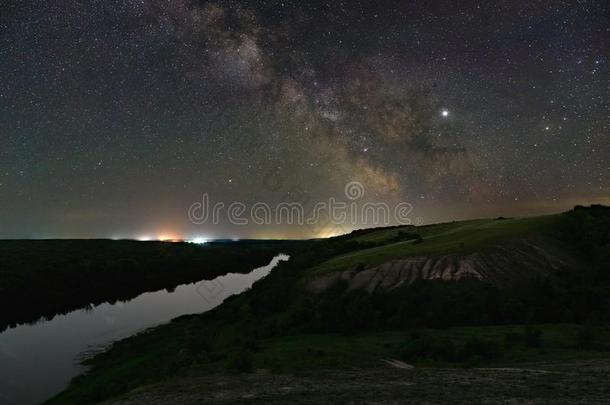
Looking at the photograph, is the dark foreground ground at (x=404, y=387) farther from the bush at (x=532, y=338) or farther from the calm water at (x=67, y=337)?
the calm water at (x=67, y=337)

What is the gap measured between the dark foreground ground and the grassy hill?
187cm

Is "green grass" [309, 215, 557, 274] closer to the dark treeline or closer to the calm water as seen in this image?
the calm water

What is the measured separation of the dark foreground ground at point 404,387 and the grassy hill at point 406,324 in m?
1.87

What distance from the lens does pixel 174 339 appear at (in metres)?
41.8

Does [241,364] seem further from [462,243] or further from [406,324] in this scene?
[462,243]

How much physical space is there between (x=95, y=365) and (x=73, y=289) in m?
47.8

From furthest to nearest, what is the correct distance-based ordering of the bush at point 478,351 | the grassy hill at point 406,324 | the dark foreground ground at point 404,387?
the grassy hill at point 406,324, the bush at point 478,351, the dark foreground ground at point 404,387

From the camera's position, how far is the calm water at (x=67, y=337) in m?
30.9

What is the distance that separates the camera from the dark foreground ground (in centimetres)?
1368

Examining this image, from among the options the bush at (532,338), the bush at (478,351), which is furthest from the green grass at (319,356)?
the bush at (478,351)

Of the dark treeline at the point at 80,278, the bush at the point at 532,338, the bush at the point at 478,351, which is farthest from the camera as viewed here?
the dark treeline at the point at 80,278

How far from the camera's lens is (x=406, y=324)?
30.5m

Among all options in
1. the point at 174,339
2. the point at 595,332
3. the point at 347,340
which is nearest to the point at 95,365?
the point at 174,339

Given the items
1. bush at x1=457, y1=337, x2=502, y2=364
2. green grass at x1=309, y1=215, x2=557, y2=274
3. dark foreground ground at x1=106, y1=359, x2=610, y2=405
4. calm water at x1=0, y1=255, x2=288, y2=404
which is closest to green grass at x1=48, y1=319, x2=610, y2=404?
bush at x1=457, y1=337, x2=502, y2=364
